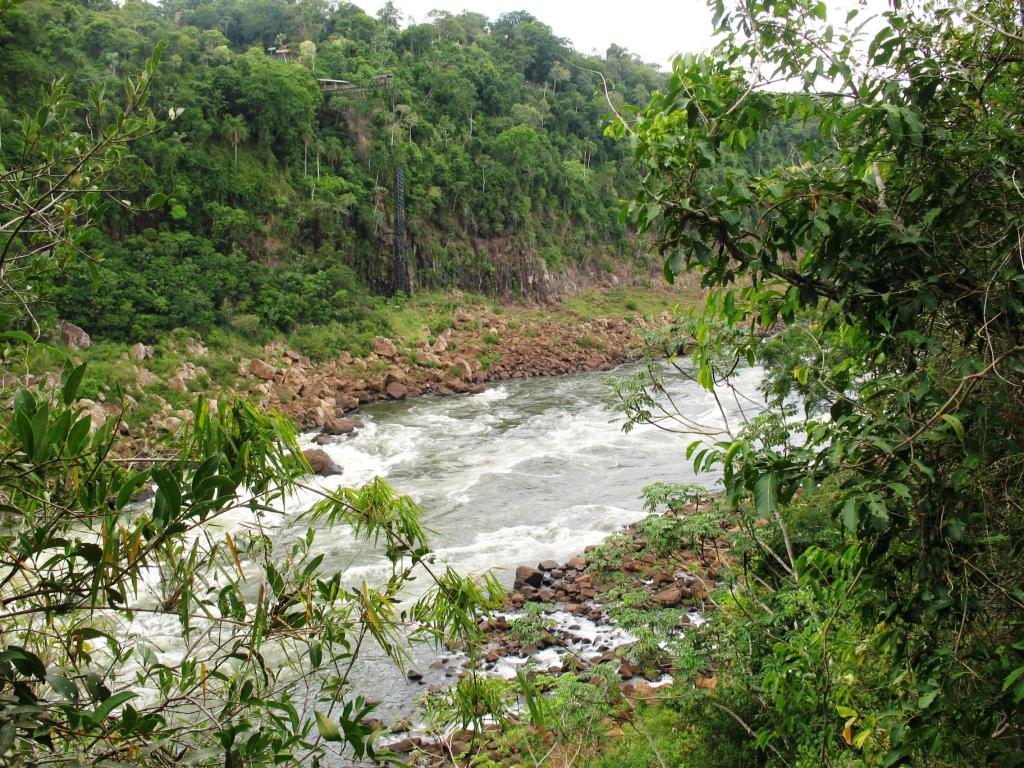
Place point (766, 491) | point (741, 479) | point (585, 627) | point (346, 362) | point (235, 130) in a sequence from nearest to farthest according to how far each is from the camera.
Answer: point (766, 491), point (741, 479), point (585, 627), point (346, 362), point (235, 130)

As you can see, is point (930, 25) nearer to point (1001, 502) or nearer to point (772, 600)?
point (1001, 502)

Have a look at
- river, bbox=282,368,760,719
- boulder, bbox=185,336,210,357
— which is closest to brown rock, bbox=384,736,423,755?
river, bbox=282,368,760,719

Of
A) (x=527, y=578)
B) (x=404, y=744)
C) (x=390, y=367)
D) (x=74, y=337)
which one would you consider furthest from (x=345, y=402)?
(x=404, y=744)

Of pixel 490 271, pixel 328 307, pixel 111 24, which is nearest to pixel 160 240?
pixel 328 307

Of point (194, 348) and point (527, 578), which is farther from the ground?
point (194, 348)

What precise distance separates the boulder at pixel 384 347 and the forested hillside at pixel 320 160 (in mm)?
1751

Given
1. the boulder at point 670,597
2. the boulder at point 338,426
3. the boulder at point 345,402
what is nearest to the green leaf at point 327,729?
the boulder at point 670,597

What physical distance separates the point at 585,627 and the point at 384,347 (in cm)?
1413

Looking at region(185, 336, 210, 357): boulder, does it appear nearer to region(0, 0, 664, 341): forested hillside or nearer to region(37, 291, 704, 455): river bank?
region(37, 291, 704, 455): river bank

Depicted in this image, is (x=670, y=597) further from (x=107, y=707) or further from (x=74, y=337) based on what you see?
(x=74, y=337)

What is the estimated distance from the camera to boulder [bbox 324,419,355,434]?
14227 millimetres

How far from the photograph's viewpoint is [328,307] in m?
20.5

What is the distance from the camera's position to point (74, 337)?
14555mm

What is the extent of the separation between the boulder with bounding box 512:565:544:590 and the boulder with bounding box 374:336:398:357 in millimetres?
12748
